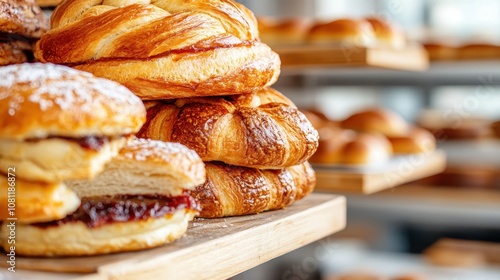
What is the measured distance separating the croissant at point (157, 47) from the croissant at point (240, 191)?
5.3 inches

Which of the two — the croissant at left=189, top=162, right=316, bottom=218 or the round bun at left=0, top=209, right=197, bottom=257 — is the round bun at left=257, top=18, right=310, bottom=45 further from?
the round bun at left=0, top=209, right=197, bottom=257

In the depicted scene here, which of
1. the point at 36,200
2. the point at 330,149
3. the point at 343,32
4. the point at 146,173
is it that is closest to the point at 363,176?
the point at 330,149

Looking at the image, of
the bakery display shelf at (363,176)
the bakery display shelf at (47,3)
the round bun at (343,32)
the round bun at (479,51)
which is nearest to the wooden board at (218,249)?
the bakery display shelf at (47,3)

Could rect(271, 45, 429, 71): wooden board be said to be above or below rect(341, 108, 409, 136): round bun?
above

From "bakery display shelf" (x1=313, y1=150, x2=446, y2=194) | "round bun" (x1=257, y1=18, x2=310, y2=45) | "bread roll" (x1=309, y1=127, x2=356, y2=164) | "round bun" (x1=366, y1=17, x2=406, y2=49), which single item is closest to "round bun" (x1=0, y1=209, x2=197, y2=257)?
"bakery display shelf" (x1=313, y1=150, x2=446, y2=194)

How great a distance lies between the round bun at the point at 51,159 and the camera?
0.79m

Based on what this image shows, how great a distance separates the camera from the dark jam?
85 centimetres

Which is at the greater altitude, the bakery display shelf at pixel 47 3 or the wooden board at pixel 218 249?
the bakery display shelf at pixel 47 3

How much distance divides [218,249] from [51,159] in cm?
27

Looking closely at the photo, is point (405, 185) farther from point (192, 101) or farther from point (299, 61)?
point (192, 101)

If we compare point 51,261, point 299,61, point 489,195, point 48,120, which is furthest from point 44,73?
point 489,195

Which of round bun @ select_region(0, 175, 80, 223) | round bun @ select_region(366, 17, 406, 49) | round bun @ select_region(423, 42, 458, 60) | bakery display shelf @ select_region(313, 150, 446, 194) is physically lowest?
bakery display shelf @ select_region(313, 150, 446, 194)

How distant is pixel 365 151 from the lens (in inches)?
106

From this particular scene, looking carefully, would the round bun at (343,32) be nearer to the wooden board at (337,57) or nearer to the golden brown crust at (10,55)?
the wooden board at (337,57)
